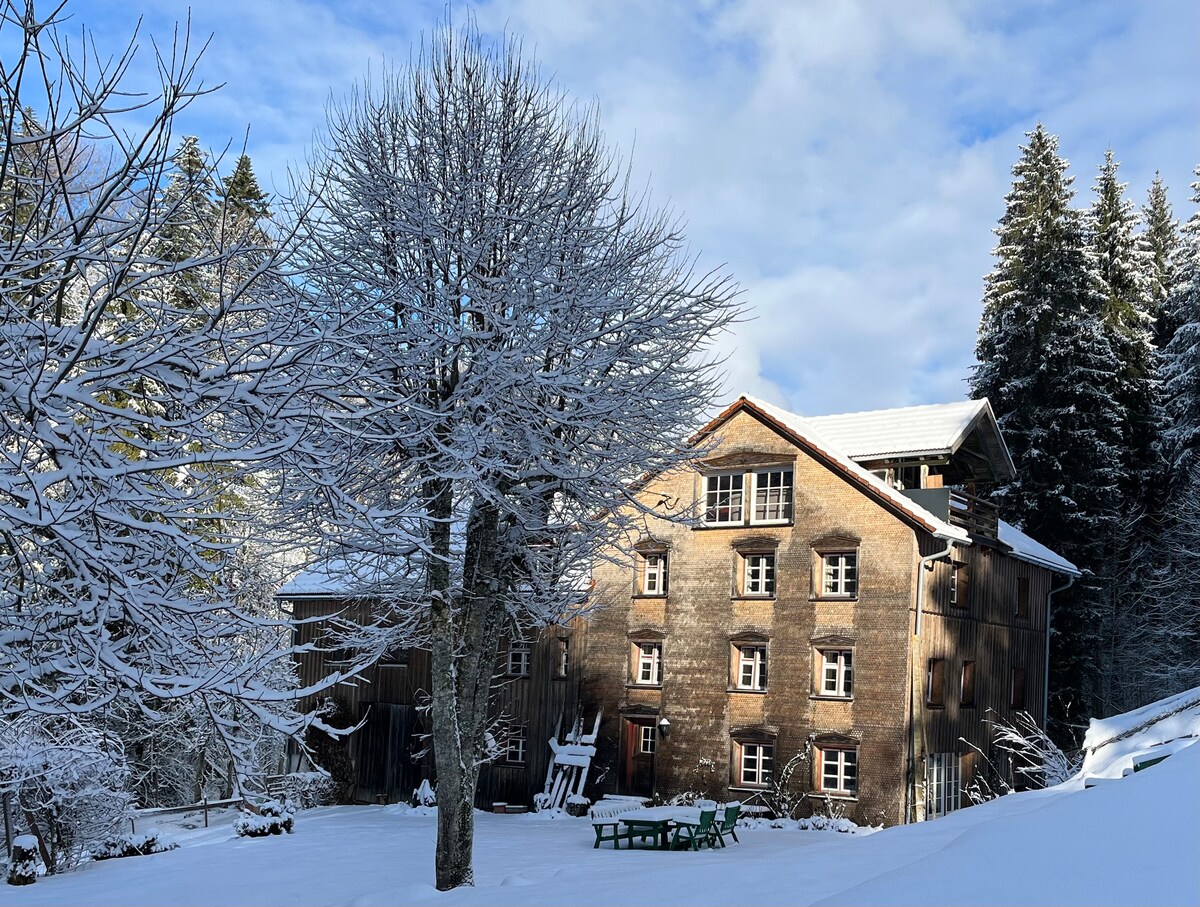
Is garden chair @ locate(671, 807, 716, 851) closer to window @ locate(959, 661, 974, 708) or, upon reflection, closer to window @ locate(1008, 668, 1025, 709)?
window @ locate(959, 661, 974, 708)

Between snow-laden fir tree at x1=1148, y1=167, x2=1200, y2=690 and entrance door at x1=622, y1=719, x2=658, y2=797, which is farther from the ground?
snow-laden fir tree at x1=1148, y1=167, x2=1200, y2=690

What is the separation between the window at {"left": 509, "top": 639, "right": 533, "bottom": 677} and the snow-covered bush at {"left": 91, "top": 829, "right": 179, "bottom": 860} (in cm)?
1155

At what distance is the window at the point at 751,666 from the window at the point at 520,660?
22.8 ft

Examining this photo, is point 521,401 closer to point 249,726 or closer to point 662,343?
point 662,343

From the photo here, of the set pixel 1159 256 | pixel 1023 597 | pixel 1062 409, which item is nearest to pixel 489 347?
pixel 1023 597

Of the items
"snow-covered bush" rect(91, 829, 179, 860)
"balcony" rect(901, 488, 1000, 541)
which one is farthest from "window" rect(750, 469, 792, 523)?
"snow-covered bush" rect(91, 829, 179, 860)

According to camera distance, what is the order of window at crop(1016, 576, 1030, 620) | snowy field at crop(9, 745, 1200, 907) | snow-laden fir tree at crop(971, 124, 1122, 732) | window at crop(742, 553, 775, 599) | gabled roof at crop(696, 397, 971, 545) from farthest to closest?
snow-laden fir tree at crop(971, 124, 1122, 732) < window at crop(1016, 576, 1030, 620) < window at crop(742, 553, 775, 599) < gabled roof at crop(696, 397, 971, 545) < snowy field at crop(9, 745, 1200, 907)

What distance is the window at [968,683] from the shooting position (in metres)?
28.2

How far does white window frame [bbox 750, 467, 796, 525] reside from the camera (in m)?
27.7

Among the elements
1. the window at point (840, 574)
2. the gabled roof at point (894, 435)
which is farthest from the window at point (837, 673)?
the gabled roof at point (894, 435)

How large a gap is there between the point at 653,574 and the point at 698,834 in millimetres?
9608

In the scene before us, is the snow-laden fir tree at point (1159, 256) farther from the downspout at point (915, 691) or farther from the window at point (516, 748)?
the window at point (516, 748)

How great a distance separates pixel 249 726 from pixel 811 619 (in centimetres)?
2111

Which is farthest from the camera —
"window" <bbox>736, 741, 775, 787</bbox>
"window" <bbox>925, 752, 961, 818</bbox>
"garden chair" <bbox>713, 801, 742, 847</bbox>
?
"window" <bbox>736, 741, 775, 787</bbox>
